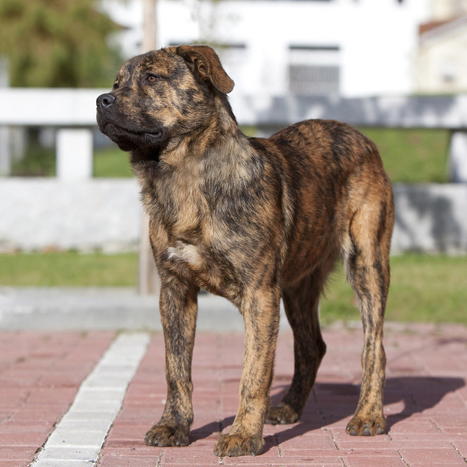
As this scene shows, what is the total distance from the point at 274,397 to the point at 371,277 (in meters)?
1.13

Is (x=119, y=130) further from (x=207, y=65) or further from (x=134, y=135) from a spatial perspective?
(x=207, y=65)

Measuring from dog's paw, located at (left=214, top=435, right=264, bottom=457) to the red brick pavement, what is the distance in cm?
4

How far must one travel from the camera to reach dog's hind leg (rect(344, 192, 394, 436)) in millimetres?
5059

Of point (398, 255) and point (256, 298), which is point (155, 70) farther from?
point (398, 255)

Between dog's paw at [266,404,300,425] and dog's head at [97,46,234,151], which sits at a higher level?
dog's head at [97,46,234,151]

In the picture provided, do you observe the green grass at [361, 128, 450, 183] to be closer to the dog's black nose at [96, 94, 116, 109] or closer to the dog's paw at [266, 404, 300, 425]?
the dog's paw at [266, 404, 300, 425]

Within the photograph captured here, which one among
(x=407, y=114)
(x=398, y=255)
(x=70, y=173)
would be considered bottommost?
(x=398, y=255)

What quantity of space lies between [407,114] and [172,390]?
26.2 feet

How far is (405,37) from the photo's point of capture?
31594 mm

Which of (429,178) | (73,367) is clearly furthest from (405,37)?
(73,367)

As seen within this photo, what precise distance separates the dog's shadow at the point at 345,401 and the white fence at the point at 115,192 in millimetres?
5650

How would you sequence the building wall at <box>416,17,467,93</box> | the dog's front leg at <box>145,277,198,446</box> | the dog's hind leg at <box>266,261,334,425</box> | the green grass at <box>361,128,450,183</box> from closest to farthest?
1. the dog's front leg at <box>145,277,198,446</box>
2. the dog's hind leg at <box>266,261,334,425</box>
3. the green grass at <box>361,128,450,183</box>
4. the building wall at <box>416,17,467,93</box>

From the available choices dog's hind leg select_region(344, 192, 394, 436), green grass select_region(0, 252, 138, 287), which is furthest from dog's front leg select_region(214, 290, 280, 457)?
green grass select_region(0, 252, 138, 287)

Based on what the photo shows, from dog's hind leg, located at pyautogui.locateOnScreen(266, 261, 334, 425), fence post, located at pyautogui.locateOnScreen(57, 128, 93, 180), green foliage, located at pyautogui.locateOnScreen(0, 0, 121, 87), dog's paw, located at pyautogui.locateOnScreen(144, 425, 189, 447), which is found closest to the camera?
dog's paw, located at pyautogui.locateOnScreen(144, 425, 189, 447)
